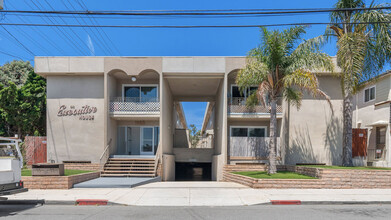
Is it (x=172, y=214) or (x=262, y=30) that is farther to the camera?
(x=262, y=30)

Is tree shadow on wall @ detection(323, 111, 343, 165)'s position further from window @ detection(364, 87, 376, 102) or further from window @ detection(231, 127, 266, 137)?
window @ detection(364, 87, 376, 102)

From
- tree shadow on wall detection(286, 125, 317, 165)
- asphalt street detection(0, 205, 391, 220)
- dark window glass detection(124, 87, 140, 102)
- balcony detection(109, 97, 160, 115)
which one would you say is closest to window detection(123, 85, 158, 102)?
dark window glass detection(124, 87, 140, 102)

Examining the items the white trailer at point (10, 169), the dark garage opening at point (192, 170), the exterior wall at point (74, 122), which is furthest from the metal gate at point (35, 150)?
the dark garage opening at point (192, 170)

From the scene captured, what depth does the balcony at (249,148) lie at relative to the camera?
16.0m

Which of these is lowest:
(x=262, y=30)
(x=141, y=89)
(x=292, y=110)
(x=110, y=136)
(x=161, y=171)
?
(x=161, y=171)

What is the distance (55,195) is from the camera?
9891 mm

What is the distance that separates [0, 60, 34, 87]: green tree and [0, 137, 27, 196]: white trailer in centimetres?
2482

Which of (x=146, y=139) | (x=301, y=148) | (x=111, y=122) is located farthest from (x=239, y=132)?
(x=111, y=122)

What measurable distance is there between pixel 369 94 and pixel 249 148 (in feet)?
34.1

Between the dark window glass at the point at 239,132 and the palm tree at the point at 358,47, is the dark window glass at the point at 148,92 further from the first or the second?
the palm tree at the point at 358,47

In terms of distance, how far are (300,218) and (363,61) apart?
10.2 metres

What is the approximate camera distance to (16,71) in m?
30.0

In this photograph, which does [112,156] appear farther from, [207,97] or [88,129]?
[207,97]

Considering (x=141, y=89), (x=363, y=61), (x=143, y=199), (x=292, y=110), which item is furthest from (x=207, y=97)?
(x=143, y=199)
